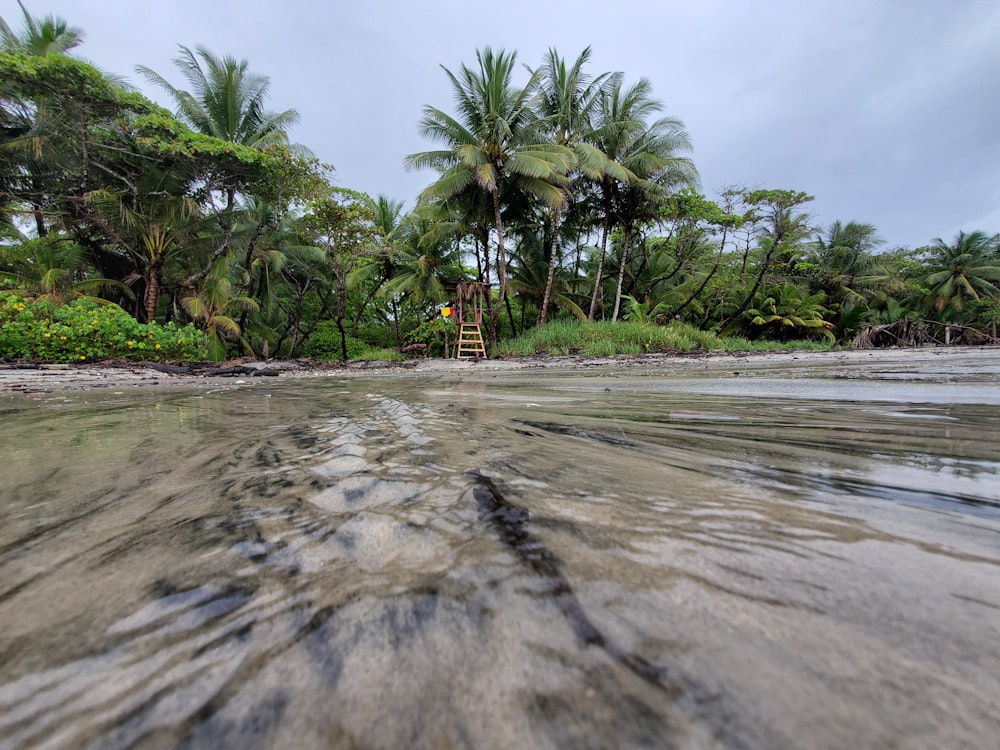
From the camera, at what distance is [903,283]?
20594 mm

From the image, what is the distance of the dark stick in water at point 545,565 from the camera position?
42 centimetres

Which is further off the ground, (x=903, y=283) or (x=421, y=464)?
(x=903, y=283)

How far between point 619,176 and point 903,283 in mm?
17564

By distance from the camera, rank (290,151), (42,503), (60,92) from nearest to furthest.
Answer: (42,503) < (60,92) < (290,151)

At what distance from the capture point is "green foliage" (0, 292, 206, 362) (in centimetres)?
773

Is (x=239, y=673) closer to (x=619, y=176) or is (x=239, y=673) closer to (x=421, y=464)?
(x=421, y=464)

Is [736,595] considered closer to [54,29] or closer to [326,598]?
[326,598]

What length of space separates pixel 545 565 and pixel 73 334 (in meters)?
11.0

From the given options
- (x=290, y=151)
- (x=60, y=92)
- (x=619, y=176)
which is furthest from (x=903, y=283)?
(x=60, y=92)

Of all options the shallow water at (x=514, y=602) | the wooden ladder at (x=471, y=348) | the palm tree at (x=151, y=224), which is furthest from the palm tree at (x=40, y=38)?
the shallow water at (x=514, y=602)

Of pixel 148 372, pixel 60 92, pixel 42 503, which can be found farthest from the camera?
pixel 60 92

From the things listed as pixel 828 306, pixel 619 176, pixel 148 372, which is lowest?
pixel 148 372

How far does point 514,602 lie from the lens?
533mm

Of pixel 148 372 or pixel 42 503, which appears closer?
pixel 42 503
